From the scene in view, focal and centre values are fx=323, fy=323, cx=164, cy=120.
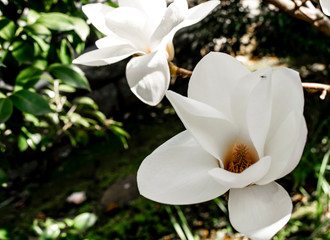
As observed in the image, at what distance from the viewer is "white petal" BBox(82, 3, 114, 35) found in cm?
49

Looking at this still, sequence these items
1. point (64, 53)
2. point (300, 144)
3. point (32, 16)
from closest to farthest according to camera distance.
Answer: point (300, 144) → point (32, 16) → point (64, 53)

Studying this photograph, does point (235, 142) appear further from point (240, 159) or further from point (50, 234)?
point (50, 234)

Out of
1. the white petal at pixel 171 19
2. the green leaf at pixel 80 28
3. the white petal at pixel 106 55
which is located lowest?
the green leaf at pixel 80 28

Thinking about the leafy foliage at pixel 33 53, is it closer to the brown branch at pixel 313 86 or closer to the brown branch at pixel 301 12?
the brown branch at pixel 313 86

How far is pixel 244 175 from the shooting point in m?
0.35

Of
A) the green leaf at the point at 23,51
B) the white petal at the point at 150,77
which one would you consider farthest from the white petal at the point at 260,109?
the green leaf at the point at 23,51

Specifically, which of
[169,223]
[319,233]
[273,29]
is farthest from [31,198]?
[273,29]

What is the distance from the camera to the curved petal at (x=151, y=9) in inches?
18.8

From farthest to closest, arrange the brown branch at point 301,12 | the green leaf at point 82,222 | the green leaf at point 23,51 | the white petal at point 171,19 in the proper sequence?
1. the green leaf at point 82,222
2. the green leaf at point 23,51
3. the brown branch at point 301,12
4. the white petal at point 171,19

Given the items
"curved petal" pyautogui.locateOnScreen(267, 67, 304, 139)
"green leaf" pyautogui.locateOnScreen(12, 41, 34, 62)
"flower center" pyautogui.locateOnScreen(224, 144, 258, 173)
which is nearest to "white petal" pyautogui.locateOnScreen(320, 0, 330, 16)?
"curved petal" pyautogui.locateOnScreen(267, 67, 304, 139)

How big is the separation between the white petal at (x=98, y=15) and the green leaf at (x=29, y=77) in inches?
18.3

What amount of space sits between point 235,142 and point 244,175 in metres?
0.11

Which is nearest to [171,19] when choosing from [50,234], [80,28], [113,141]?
[80,28]

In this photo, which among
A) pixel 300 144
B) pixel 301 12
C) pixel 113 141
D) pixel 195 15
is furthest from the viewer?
pixel 113 141
